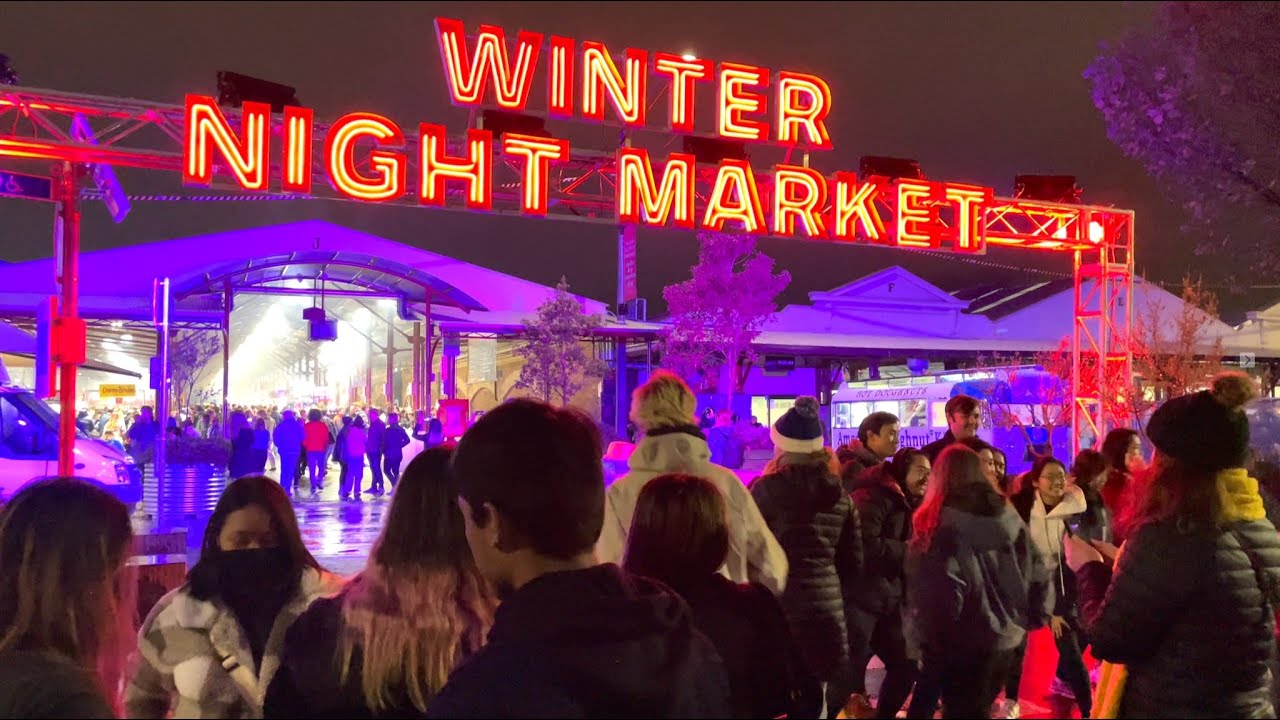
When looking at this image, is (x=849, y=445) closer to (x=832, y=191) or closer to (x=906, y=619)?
(x=906, y=619)

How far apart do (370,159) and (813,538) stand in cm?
813

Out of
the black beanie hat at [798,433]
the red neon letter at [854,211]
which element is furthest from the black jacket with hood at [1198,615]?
the red neon letter at [854,211]

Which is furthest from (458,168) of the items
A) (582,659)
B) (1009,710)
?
(582,659)

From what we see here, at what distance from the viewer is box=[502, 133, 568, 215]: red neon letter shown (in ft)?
37.5

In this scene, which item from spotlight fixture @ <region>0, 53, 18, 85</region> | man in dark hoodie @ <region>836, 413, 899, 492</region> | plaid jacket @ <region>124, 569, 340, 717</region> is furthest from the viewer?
spotlight fixture @ <region>0, 53, 18, 85</region>

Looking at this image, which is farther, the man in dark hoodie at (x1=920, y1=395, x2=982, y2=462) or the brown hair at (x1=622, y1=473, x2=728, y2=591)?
the man in dark hoodie at (x1=920, y1=395, x2=982, y2=462)

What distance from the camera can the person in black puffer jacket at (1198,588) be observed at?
8.93ft

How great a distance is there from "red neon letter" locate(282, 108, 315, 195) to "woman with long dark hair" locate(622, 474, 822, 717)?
28.5ft

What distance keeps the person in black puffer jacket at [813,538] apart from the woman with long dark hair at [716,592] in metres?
1.62

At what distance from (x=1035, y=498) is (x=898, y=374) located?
3609cm

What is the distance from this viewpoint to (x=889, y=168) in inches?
533

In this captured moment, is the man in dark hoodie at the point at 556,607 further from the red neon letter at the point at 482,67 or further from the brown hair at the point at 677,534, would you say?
the red neon letter at the point at 482,67

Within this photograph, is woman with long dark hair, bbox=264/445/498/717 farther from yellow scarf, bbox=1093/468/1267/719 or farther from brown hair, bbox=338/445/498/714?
yellow scarf, bbox=1093/468/1267/719

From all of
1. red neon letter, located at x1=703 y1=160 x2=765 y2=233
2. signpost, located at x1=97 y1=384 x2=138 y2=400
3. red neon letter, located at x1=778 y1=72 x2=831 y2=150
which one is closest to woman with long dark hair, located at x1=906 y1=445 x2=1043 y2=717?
red neon letter, located at x1=703 y1=160 x2=765 y2=233
